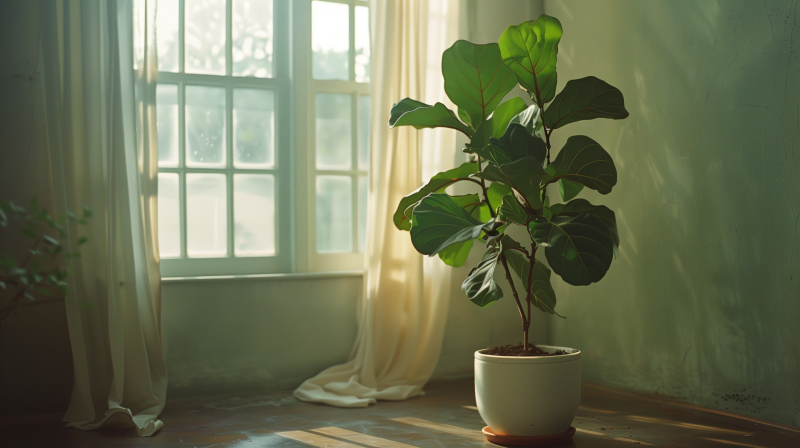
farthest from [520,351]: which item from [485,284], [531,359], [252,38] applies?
[252,38]

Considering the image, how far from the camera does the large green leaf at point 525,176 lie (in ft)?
6.42

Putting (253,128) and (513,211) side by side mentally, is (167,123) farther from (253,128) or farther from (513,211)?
(513,211)

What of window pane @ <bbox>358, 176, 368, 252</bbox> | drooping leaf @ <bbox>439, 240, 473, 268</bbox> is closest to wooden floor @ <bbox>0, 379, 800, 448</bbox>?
drooping leaf @ <bbox>439, 240, 473, 268</bbox>

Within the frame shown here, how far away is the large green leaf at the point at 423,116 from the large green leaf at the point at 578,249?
55 cm

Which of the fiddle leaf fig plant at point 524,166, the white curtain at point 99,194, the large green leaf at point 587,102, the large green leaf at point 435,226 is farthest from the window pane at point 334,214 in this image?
the large green leaf at point 587,102

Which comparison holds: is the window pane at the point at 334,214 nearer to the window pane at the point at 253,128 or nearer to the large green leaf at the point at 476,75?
the window pane at the point at 253,128

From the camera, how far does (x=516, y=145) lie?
2045 millimetres

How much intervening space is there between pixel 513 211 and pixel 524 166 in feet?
0.84

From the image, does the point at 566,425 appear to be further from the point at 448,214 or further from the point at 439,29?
the point at 439,29

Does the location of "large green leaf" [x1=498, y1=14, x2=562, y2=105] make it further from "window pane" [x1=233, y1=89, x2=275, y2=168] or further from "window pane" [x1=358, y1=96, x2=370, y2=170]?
"window pane" [x1=233, y1=89, x2=275, y2=168]

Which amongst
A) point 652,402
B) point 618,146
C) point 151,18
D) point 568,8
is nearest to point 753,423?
point 652,402

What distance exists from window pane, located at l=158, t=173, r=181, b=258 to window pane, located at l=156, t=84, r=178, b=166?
95mm

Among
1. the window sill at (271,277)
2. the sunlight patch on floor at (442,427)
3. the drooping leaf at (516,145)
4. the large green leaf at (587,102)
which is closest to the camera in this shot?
the drooping leaf at (516,145)

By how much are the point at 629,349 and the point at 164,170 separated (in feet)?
7.93
